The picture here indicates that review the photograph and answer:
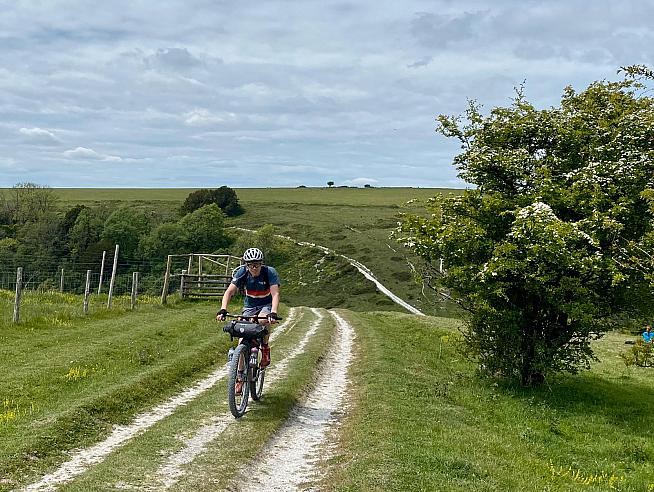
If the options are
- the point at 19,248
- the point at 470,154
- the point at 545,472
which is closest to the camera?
the point at 545,472

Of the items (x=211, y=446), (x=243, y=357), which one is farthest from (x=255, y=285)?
(x=211, y=446)

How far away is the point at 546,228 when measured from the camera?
14703 mm

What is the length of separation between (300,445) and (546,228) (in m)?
8.14

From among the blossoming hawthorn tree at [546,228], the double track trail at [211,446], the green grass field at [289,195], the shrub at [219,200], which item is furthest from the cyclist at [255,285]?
the green grass field at [289,195]

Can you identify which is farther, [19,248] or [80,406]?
[19,248]

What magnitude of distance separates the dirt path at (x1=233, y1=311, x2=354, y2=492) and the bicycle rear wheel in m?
0.89

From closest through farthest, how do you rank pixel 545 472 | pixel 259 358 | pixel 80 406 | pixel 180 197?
pixel 545 472 < pixel 80 406 < pixel 259 358 < pixel 180 197

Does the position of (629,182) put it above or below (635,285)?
above

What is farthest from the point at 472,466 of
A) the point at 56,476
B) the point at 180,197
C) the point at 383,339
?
the point at 180,197

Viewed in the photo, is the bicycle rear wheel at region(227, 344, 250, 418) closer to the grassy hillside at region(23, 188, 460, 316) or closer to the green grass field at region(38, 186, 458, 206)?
the grassy hillside at region(23, 188, 460, 316)

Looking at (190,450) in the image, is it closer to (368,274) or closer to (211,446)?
(211,446)

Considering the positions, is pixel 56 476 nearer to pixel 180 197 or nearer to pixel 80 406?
pixel 80 406

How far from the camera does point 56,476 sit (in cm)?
797

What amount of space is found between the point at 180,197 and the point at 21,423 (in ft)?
553
